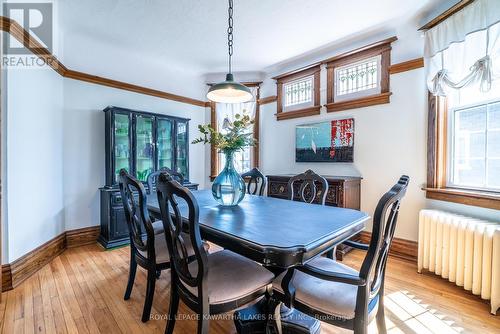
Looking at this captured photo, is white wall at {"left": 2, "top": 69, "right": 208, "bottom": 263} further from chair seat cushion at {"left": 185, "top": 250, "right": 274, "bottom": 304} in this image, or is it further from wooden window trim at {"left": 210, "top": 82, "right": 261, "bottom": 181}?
chair seat cushion at {"left": 185, "top": 250, "right": 274, "bottom": 304}

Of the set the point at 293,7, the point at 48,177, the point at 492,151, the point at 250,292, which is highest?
the point at 293,7

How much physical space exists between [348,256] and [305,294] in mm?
1942

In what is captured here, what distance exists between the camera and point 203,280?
3.97 feet

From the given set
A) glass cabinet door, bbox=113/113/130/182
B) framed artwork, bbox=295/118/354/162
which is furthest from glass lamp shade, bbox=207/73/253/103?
glass cabinet door, bbox=113/113/130/182

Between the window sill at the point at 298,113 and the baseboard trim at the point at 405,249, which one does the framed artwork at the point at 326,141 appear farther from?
the baseboard trim at the point at 405,249

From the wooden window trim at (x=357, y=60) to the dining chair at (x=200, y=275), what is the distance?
102 inches

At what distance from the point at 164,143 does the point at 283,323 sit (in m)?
3.07

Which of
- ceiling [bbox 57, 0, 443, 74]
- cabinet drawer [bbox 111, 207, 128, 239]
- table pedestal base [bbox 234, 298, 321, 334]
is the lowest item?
table pedestal base [bbox 234, 298, 321, 334]

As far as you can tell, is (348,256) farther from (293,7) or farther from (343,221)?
(293,7)

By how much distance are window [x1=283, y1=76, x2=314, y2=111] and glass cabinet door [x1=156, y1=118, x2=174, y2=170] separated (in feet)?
6.42

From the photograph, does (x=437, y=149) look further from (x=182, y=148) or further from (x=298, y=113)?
(x=182, y=148)

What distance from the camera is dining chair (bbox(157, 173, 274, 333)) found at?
1.19 metres

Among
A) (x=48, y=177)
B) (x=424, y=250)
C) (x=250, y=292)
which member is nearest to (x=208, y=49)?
(x=48, y=177)

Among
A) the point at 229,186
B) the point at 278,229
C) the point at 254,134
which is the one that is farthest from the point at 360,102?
the point at 278,229
